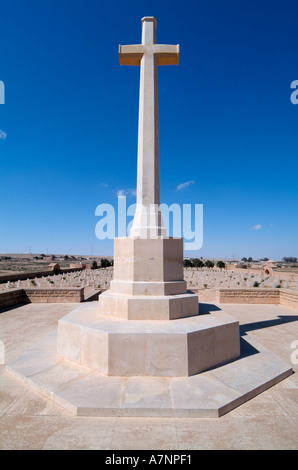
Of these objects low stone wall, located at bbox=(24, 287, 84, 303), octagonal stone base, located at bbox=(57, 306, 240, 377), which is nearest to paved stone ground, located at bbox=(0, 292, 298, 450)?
octagonal stone base, located at bbox=(57, 306, 240, 377)

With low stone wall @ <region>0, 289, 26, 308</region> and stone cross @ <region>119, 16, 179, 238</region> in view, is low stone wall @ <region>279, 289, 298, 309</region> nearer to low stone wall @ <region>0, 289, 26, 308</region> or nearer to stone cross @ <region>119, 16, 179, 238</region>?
stone cross @ <region>119, 16, 179, 238</region>

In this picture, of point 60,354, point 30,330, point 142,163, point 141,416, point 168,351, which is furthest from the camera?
point 30,330

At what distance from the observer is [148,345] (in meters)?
3.35

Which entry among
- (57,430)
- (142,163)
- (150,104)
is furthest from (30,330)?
(150,104)

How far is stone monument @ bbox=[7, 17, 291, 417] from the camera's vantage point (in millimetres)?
2840

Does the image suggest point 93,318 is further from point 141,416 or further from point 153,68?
point 153,68

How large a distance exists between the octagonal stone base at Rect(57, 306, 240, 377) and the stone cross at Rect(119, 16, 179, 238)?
1747mm

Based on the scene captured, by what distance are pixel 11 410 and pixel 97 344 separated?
1140 mm

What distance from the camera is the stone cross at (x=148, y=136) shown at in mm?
4805

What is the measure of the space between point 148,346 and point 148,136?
12.5 ft

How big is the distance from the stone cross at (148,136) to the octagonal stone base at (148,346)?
1.75 metres

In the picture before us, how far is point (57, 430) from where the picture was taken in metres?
2.39

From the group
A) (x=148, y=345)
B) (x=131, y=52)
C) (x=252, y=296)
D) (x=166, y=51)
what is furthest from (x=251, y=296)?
(x=131, y=52)

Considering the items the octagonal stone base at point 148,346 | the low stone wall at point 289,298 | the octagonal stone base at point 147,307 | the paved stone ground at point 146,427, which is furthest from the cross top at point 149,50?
the low stone wall at point 289,298
